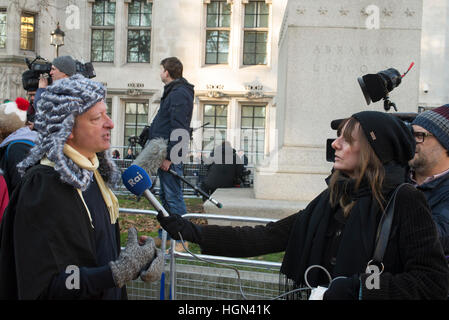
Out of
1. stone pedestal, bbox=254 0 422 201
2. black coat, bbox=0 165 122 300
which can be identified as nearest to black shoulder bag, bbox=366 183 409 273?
black coat, bbox=0 165 122 300

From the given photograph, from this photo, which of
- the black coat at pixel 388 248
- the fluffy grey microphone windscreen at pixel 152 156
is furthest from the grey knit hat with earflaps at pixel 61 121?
the fluffy grey microphone windscreen at pixel 152 156

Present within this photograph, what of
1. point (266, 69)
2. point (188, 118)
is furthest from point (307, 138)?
point (266, 69)

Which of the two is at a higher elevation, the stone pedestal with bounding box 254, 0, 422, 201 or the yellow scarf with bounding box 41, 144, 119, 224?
the stone pedestal with bounding box 254, 0, 422, 201

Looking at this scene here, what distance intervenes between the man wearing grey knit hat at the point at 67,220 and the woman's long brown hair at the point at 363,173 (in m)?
0.89

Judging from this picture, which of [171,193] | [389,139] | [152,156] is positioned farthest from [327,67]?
[389,139]

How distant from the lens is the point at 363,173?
7.20 feet

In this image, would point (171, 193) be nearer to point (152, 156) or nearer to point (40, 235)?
point (152, 156)

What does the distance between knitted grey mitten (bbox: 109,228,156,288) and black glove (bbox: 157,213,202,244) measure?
0.86 feet

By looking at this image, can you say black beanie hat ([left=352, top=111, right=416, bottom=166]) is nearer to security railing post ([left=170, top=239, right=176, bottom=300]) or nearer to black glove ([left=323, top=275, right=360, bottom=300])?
black glove ([left=323, top=275, right=360, bottom=300])

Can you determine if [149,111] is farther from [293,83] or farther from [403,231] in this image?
[403,231]

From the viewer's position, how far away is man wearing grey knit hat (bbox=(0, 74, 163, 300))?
6.31 feet

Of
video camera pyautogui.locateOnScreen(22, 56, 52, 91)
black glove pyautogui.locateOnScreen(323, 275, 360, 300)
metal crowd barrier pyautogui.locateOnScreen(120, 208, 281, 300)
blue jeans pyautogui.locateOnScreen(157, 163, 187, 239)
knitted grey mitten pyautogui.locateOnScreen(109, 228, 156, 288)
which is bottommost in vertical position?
metal crowd barrier pyautogui.locateOnScreen(120, 208, 281, 300)

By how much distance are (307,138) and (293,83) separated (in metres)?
0.82
